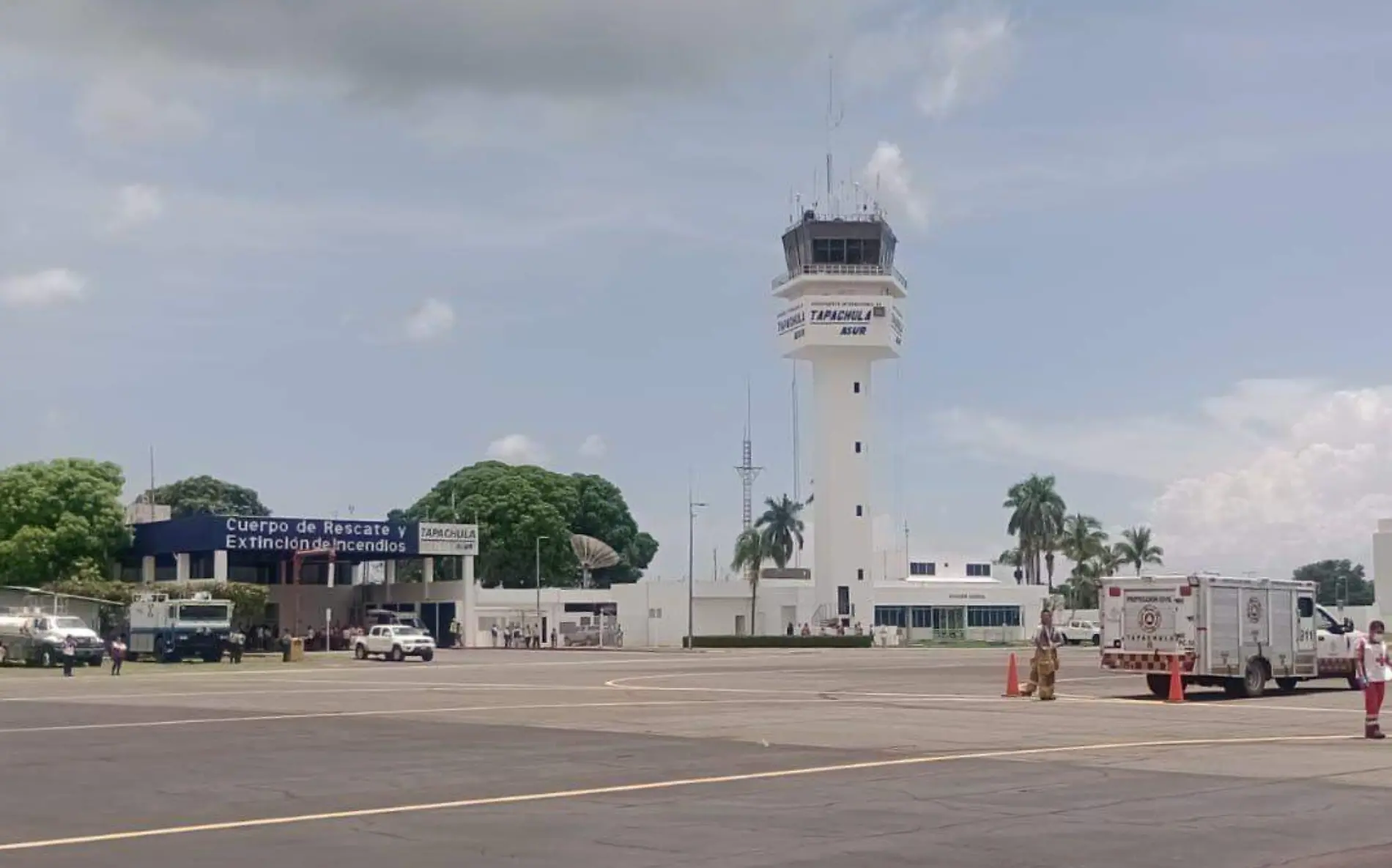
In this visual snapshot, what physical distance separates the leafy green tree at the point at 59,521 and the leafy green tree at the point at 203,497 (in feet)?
218

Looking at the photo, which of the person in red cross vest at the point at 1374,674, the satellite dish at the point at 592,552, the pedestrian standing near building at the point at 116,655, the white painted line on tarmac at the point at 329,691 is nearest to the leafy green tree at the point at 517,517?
the satellite dish at the point at 592,552

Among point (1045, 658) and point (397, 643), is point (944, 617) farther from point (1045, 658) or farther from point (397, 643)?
point (1045, 658)

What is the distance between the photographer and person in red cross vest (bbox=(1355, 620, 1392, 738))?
2225 cm

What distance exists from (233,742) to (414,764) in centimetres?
458

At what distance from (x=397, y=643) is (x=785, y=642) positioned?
31.6 m

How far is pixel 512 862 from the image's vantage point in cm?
1171

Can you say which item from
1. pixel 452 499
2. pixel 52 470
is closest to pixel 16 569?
pixel 52 470

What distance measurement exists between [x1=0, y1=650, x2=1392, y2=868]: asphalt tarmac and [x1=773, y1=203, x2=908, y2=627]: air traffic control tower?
67.3 meters

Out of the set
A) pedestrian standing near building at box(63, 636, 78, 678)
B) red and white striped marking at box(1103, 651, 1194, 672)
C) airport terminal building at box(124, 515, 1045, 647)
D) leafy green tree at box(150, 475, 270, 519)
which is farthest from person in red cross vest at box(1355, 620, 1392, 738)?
leafy green tree at box(150, 475, 270, 519)

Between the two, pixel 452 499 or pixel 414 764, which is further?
pixel 452 499

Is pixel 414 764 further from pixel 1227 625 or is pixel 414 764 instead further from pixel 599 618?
pixel 599 618

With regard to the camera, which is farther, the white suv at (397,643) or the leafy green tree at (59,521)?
the leafy green tree at (59,521)

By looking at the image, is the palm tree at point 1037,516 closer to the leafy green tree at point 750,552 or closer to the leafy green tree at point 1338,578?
the leafy green tree at point 750,552

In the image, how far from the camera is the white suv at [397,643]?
6400cm
